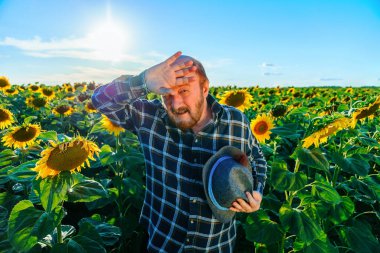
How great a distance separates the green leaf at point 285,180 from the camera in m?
2.72

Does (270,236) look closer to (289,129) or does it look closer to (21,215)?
(289,129)

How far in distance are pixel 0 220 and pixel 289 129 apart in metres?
2.38

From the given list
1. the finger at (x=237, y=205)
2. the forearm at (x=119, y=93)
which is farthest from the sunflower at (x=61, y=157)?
the finger at (x=237, y=205)

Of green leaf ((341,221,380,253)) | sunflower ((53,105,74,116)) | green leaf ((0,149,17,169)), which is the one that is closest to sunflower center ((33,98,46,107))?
sunflower ((53,105,74,116))

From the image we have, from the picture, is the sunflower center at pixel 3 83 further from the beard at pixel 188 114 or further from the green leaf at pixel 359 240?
the green leaf at pixel 359 240

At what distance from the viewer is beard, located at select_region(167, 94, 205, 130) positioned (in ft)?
7.48

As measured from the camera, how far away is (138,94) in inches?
96.6

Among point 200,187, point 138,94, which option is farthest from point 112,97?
point 200,187

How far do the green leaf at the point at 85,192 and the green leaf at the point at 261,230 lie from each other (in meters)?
1.39

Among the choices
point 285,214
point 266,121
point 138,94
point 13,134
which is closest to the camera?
point 138,94

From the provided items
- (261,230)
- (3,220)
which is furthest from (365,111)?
(3,220)

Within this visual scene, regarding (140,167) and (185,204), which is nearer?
(185,204)

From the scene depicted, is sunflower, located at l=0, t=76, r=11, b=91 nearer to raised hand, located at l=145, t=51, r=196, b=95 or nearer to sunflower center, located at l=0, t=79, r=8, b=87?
sunflower center, located at l=0, t=79, r=8, b=87

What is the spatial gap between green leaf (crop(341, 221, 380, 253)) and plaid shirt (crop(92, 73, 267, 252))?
1296 mm
